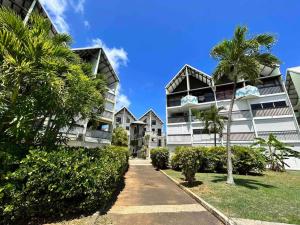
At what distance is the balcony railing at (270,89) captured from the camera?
2588cm

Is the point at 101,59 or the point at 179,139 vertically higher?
the point at 101,59

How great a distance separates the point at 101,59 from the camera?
3002 centimetres

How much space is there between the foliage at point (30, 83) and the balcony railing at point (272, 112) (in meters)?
26.6

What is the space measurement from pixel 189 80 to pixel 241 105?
1055 centimetres

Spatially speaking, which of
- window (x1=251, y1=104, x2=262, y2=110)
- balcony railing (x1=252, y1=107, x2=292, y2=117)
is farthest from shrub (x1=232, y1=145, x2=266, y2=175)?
window (x1=251, y1=104, x2=262, y2=110)

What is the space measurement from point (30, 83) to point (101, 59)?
1017 inches

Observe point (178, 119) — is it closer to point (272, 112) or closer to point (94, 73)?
point (272, 112)

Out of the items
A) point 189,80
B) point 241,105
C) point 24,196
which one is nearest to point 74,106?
point 24,196

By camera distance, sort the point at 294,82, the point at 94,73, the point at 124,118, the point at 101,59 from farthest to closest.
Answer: the point at 124,118 < the point at 101,59 < the point at 294,82 < the point at 94,73

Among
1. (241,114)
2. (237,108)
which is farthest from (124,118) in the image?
(241,114)

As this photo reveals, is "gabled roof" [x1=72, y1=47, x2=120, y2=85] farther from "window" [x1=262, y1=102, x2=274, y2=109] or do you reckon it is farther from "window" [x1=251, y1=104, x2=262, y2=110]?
"window" [x1=262, y1=102, x2=274, y2=109]

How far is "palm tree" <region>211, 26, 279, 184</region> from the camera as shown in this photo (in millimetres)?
10945

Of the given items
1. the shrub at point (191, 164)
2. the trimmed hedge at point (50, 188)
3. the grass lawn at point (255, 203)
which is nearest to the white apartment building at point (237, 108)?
the shrub at point (191, 164)

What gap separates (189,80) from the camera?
34.7 m
